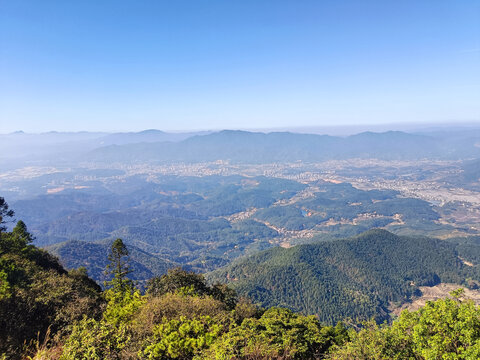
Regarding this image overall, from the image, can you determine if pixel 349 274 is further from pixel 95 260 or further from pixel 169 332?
pixel 95 260

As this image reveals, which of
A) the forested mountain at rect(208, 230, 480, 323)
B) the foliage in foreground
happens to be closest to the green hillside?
the forested mountain at rect(208, 230, 480, 323)

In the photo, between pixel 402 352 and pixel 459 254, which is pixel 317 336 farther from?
pixel 459 254

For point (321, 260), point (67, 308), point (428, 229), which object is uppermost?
point (67, 308)

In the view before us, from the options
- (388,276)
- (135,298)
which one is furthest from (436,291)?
(135,298)

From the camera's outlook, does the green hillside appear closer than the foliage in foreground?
No

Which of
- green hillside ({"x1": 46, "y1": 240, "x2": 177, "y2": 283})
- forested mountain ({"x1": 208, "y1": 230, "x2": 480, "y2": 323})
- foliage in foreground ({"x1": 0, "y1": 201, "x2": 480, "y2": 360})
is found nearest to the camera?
foliage in foreground ({"x1": 0, "y1": 201, "x2": 480, "y2": 360})

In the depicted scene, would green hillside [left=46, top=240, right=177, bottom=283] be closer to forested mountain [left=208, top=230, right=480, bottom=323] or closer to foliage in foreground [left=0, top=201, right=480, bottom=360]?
forested mountain [left=208, top=230, right=480, bottom=323]

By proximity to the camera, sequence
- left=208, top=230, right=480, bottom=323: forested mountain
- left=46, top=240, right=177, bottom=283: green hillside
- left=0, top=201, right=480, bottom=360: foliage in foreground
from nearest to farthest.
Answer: left=0, top=201, right=480, bottom=360: foliage in foreground < left=208, top=230, right=480, bottom=323: forested mountain < left=46, top=240, right=177, bottom=283: green hillside

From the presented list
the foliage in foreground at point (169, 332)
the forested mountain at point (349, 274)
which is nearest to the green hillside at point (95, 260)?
the forested mountain at point (349, 274)
